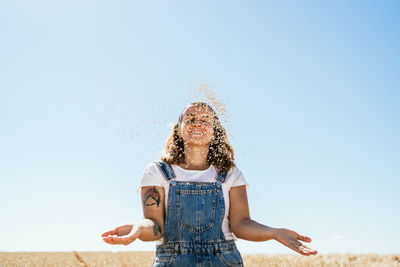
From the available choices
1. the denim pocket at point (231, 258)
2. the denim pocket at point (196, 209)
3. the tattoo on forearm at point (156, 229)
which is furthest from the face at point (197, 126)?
the denim pocket at point (231, 258)

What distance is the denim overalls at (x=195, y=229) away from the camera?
131 inches

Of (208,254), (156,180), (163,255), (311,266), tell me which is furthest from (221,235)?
(311,266)

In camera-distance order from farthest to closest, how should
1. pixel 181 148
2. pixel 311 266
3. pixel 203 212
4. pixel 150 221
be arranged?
pixel 311 266
pixel 181 148
pixel 203 212
pixel 150 221

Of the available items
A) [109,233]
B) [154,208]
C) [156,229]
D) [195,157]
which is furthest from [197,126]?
[109,233]

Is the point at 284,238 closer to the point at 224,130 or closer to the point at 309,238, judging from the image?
the point at 309,238

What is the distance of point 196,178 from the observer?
3746 millimetres

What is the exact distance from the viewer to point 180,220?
3479mm

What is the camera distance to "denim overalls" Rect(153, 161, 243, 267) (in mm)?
3326

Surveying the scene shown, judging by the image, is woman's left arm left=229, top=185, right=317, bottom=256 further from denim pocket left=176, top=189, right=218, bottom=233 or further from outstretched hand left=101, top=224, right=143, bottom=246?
outstretched hand left=101, top=224, right=143, bottom=246

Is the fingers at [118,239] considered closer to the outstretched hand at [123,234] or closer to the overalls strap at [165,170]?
the outstretched hand at [123,234]

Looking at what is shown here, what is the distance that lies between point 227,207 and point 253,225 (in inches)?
13.1

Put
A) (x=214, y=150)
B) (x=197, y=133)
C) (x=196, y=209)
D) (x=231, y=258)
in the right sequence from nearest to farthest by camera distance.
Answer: (x=231, y=258) → (x=196, y=209) → (x=197, y=133) → (x=214, y=150)

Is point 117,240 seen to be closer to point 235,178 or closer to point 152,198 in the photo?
point 152,198

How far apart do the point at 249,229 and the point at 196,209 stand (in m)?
0.51
